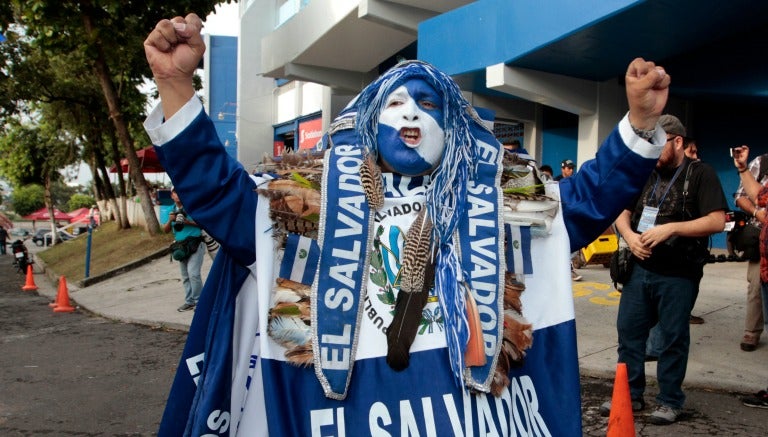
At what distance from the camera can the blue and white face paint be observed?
2.17m

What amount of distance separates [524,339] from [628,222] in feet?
8.49

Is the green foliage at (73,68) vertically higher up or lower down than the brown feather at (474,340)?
higher up

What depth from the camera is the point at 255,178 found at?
86.7 inches

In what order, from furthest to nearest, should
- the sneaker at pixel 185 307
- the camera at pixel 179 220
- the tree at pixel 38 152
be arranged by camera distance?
1. the tree at pixel 38 152
2. the sneaker at pixel 185 307
3. the camera at pixel 179 220

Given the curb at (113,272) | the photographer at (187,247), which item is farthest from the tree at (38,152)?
the photographer at (187,247)

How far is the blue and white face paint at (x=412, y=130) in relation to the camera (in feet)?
7.13

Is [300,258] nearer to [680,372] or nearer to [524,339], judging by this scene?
[524,339]

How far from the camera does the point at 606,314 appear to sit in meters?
7.33

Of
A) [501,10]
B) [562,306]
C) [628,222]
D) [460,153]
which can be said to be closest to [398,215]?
[460,153]

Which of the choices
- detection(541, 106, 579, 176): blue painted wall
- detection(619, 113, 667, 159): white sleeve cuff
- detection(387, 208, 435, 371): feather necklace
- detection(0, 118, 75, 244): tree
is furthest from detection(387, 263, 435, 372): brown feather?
detection(0, 118, 75, 244): tree

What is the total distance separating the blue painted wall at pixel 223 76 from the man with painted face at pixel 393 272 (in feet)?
97.0

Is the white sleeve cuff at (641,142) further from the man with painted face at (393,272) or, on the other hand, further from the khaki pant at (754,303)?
the khaki pant at (754,303)

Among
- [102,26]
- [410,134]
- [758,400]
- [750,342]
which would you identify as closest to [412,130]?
[410,134]

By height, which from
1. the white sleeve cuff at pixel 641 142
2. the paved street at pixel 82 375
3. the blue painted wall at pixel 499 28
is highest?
the blue painted wall at pixel 499 28
